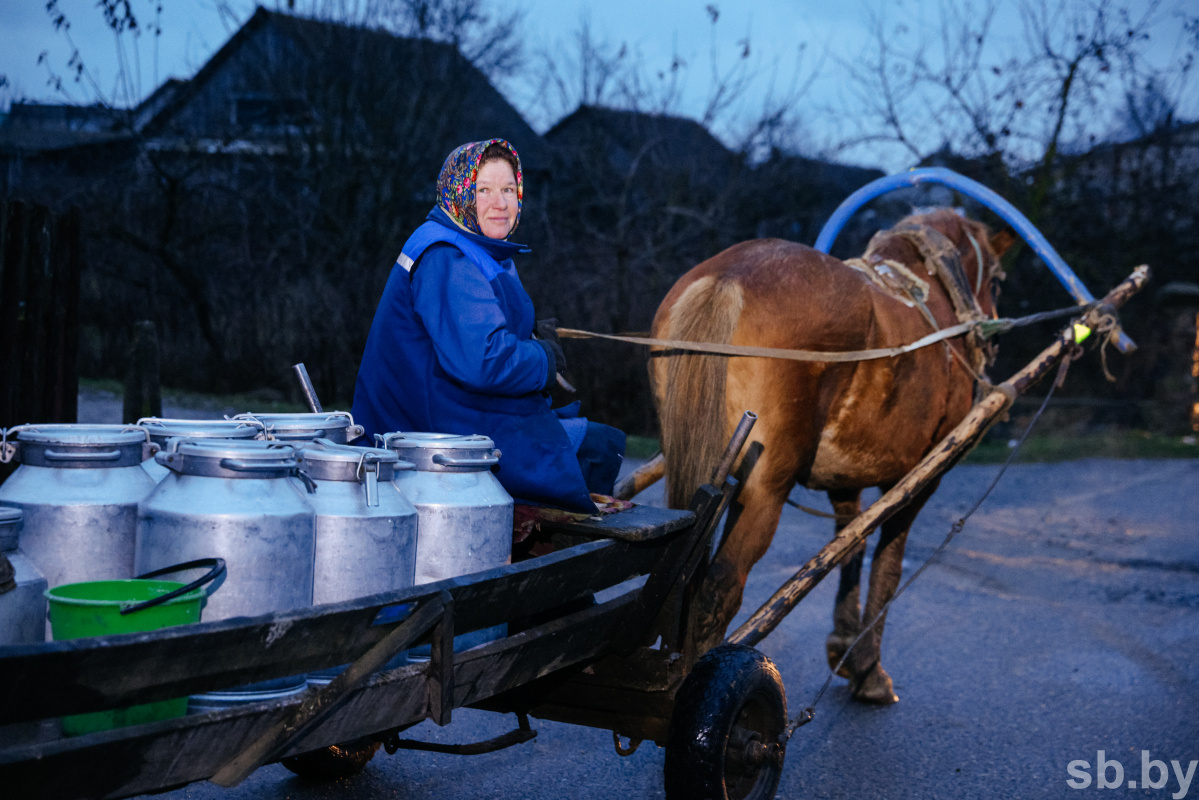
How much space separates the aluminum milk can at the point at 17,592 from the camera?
1.43 meters

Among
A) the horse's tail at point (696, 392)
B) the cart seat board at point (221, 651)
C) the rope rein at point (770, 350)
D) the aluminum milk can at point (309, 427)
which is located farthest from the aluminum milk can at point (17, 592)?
the horse's tail at point (696, 392)

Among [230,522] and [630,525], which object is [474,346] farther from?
[230,522]

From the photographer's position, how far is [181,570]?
1.59m

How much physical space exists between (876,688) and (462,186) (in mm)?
3051

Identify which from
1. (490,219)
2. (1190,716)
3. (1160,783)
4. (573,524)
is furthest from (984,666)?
(490,219)

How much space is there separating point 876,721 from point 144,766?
343 centimetres

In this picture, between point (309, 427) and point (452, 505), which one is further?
point (309, 427)

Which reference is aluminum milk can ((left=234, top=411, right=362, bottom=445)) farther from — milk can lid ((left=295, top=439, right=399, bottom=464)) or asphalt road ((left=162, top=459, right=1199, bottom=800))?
asphalt road ((left=162, top=459, right=1199, bottom=800))

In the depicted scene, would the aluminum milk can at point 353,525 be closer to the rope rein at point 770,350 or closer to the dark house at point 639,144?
the rope rein at point 770,350

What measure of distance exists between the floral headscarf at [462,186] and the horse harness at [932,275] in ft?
7.34

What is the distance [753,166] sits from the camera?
17.5 meters

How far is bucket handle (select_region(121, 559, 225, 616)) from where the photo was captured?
4.69 feet

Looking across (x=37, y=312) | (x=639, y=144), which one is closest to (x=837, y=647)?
(x=37, y=312)

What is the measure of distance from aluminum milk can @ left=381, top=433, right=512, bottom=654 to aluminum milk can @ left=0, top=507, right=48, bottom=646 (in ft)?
2.26
